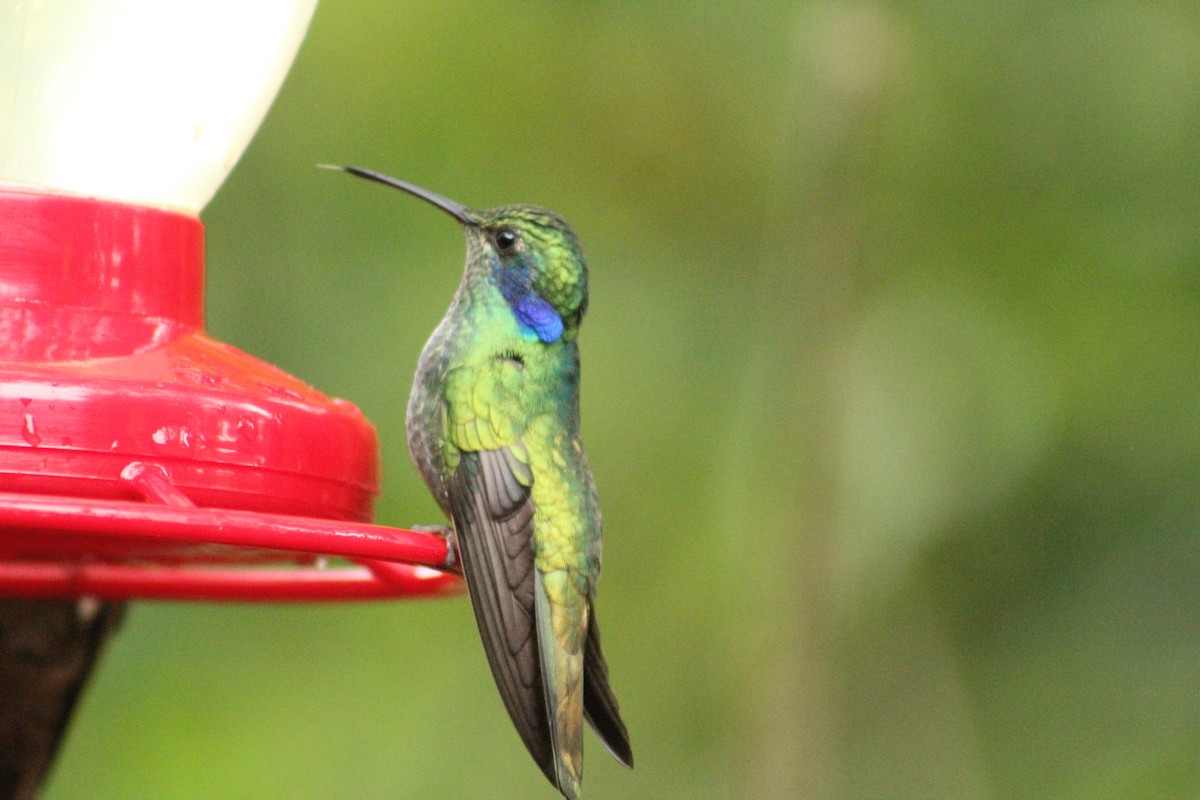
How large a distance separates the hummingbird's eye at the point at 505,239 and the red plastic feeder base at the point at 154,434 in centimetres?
76

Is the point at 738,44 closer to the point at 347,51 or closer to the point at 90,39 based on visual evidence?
the point at 347,51

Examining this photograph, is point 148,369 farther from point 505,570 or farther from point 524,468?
point 524,468

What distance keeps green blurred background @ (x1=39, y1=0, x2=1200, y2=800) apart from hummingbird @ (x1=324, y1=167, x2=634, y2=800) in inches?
52.5

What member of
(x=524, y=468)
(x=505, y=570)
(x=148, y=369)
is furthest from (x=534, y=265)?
(x=148, y=369)

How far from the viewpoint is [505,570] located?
2.73 metres

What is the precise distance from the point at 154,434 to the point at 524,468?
97cm

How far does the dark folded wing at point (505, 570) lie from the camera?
2574 millimetres

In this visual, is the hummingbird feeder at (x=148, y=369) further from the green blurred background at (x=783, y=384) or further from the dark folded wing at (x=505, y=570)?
the green blurred background at (x=783, y=384)

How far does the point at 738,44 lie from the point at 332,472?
3.38 meters

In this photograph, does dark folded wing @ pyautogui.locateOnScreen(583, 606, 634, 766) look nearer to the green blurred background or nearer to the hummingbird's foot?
the hummingbird's foot

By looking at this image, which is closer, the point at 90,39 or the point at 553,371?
the point at 90,39

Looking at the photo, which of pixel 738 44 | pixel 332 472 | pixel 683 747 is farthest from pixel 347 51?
pixel 332 472

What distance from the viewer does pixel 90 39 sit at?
9.91ft

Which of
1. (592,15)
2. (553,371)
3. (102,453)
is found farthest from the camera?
(592,15)
